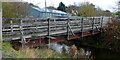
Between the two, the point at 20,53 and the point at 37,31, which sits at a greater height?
the point at 37,31

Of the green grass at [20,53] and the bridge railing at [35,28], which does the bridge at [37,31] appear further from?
the green grass at [20,53]

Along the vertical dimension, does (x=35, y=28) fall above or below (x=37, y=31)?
above

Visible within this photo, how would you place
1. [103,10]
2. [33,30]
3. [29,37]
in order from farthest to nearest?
[103,10]
[33,30]
[29,37]

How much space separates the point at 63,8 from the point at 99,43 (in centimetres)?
4346

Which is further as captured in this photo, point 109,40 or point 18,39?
point 109,40

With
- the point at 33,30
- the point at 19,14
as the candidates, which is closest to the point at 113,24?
the point at 19,14

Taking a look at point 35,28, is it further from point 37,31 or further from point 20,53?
point 20,53

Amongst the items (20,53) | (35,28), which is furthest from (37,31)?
(20,53)

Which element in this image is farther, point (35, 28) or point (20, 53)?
point (35, 28)

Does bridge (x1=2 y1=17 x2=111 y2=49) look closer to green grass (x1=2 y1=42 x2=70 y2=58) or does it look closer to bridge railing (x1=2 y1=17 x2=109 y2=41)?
bridge railing (x1=2 y1=17 x2=109 y2=41)

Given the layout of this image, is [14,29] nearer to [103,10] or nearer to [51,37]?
[51,37]

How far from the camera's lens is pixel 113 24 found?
32594 mm

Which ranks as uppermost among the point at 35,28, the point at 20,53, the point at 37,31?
the point at 35,28

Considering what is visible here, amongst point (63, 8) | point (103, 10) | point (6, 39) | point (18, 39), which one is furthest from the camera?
point (63, 8)
